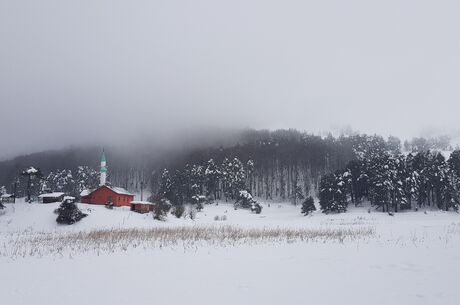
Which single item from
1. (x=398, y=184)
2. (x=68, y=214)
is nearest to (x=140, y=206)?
(x=68, y=214)

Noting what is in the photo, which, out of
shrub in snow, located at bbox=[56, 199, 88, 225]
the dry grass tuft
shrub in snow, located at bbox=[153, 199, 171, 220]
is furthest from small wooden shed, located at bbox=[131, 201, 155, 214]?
the dry grass tuft

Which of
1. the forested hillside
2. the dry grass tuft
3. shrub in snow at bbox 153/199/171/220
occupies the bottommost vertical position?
shrub in snow at bbox 153/199/171/220

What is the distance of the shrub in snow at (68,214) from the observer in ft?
151

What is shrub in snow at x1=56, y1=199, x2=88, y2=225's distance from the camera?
45906 millimetres

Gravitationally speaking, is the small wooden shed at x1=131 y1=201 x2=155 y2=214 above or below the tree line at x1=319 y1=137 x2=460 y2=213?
below

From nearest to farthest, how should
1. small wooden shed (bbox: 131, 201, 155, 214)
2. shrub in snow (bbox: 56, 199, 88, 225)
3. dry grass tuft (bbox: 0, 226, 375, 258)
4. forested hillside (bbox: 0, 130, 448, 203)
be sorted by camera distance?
dry grass tuft (bbox: 0, 226, 375, 258) < shrub in snow (bbox: 56, 199, 88, 225) < small wooden shed (bbox: 131, 201, 155, 214) < forested hillside (bbox: 0, 130, 448, 203)

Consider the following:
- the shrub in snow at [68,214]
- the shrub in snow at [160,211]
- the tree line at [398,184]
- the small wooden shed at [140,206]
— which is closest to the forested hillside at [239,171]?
the tree line at [398,184]

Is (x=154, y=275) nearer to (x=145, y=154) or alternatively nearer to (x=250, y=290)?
(x=250, y=290)

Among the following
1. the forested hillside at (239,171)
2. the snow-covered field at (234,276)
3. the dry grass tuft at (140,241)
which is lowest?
the dry grass tuft at (140,241)

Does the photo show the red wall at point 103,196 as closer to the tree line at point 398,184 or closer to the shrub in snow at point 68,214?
the shrub in snow at point 68,214

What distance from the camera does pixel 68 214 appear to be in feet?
151

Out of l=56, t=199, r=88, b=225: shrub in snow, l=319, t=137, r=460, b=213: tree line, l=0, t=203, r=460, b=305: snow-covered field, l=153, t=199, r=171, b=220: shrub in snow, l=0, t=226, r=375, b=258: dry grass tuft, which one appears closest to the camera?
l=0, t=203, r=460, b=305: snow-covered field

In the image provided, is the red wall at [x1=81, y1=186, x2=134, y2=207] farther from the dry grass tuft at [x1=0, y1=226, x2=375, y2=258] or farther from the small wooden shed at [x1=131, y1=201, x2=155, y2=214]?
the dry grass tuft at [x1=0, y1=226, x2=375, y2=258]

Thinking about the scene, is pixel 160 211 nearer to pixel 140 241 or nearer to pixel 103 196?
pixel 103 196
